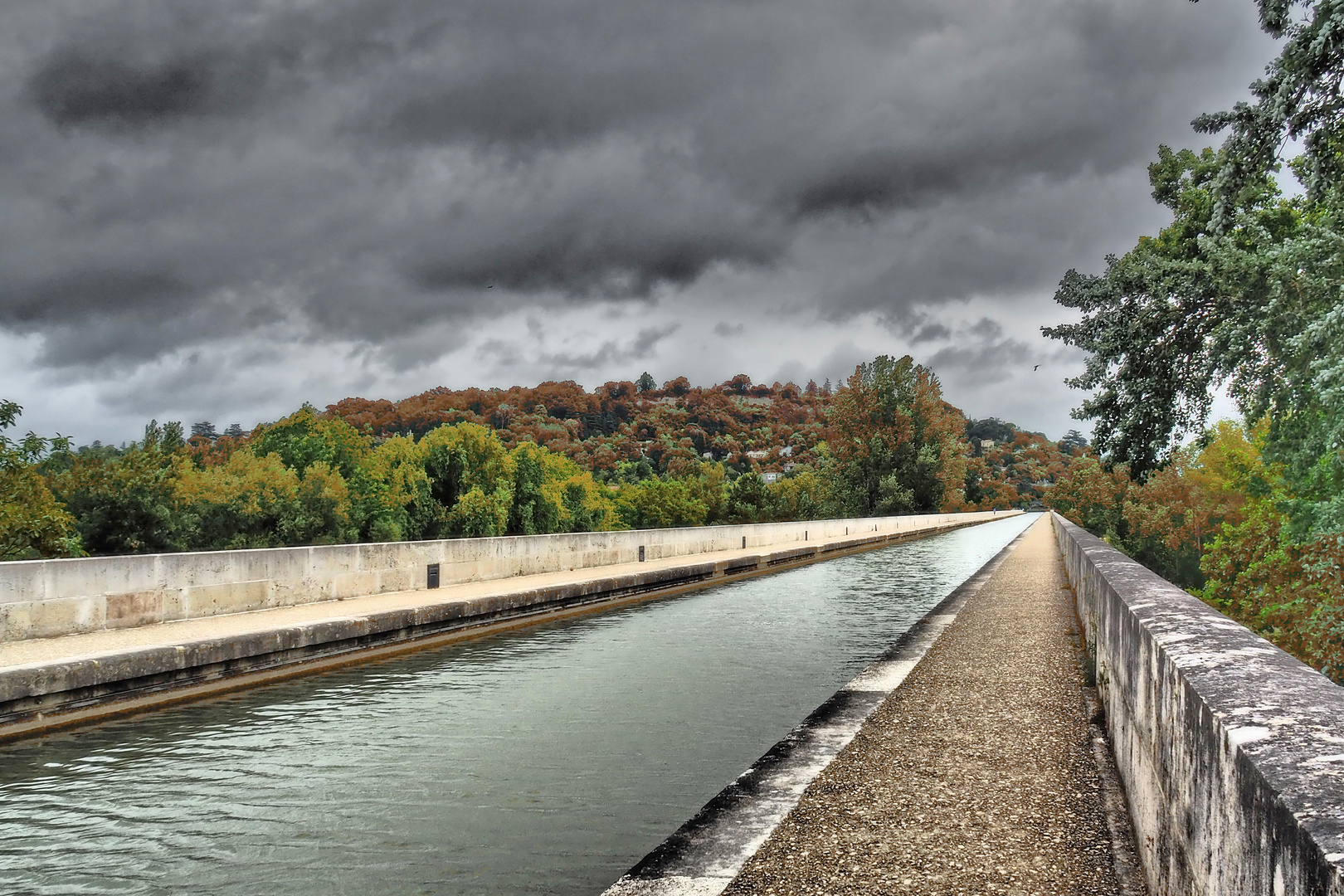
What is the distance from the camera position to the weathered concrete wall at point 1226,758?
1.89 meters

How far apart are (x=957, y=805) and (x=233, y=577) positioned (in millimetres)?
10685

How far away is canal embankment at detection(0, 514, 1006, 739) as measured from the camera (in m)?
8.29

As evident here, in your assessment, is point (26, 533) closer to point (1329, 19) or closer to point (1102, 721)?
point (1102, 721)

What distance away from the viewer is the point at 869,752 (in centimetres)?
555

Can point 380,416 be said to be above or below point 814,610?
above

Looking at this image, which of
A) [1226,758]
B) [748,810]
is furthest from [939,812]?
[1226,758]

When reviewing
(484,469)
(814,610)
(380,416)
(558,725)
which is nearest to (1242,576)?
(814,610)

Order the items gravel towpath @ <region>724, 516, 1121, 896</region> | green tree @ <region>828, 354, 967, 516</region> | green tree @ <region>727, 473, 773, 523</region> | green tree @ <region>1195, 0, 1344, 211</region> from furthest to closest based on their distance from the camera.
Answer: green tree @ <region>727, 473, 773, 523</region>
green tree @ <region>828, 354, 967, 516</region>
green tree @ <region>1195, 0, 1344, 211</region>
gravel towpath @ <region>724, 516, 1121, 896</region>

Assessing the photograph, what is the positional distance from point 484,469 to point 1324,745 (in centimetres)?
5079

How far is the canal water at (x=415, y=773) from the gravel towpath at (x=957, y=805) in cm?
92

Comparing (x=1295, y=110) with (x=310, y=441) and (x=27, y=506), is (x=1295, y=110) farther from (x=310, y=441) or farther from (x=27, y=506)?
(x=310, y=441)

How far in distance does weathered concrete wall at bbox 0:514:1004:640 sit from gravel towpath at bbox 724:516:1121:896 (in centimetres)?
894

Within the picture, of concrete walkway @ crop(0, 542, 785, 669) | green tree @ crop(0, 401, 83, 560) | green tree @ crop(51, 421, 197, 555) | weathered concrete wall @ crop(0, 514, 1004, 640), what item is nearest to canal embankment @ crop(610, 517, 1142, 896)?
concrete walkway @ crop(0, 542, 785, 669)

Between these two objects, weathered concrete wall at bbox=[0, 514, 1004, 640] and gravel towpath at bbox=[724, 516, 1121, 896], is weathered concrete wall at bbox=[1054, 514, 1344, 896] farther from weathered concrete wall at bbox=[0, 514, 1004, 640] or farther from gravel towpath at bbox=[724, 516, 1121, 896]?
weathered concrete wall at bbox=[0, 514, 1004, 640]
